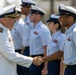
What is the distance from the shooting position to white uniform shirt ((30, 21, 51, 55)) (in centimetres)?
984

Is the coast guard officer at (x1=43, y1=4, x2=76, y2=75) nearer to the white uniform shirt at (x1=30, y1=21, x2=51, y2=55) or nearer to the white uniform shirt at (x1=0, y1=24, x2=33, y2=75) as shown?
the white uniform shirt at (x1=0, y1=24, x2=33, y2=75)

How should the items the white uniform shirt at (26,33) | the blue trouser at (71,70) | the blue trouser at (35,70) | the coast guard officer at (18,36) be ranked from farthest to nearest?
the coast guard officer at (18,36) < the white uniform shirt at (26,33) < the blue trouser at (35,70) < the blue trouser at (71,70)

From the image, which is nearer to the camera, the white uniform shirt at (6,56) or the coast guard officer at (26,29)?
Answer: the white uniform shirt at (6,56)

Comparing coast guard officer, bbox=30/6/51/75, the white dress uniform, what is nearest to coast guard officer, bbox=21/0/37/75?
coast guard officer, bbox=30/6/51/75

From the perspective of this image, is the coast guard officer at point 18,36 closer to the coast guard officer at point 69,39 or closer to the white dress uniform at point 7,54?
the coast guard officer at point 69,39

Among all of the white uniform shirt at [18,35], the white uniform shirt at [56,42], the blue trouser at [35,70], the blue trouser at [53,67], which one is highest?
the white uniform shirt at [56,42]

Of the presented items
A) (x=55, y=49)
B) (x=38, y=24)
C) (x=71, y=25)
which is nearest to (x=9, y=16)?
(x=71, y=25)

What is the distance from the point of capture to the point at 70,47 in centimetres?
776

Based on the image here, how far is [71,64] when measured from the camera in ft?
26.0

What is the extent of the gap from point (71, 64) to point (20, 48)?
3.30 m

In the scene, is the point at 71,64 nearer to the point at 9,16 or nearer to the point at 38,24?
the point at 9,16

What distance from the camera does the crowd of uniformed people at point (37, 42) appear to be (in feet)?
25.0

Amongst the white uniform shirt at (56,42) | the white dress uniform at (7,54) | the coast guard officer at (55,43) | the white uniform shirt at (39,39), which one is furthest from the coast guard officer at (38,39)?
the white dress uniform at (7,54)

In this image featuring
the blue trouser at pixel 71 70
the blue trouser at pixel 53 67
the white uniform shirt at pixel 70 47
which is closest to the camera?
the white uniform shirt at pixel 70 47
